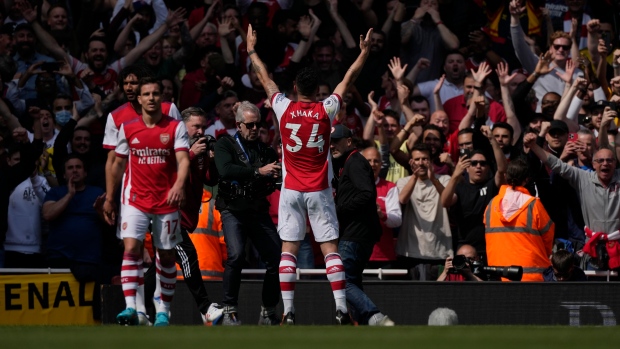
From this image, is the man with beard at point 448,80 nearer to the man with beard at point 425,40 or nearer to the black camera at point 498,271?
the man with beard at point 425,40

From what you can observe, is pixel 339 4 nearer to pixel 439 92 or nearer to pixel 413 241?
pixel 439 92

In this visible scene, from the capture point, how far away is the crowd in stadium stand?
14750 millimetres

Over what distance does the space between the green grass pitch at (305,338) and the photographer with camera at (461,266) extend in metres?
3.77

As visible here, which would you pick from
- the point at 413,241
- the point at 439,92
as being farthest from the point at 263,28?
the point at 413,241

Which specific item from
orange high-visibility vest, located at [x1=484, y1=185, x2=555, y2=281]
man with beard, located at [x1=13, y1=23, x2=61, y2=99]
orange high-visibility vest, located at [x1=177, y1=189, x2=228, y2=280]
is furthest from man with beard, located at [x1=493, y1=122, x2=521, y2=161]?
man with beard, located at [x1=13, y1=23, x2=61, y2=99]

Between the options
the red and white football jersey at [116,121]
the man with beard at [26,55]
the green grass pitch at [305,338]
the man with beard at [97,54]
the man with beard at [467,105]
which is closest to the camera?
the green grass pitch at [305,338]

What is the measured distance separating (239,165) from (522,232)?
3538mm

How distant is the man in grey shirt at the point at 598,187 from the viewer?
14773 mm

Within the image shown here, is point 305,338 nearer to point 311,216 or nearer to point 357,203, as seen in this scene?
point 311,216

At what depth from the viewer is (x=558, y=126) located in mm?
15688

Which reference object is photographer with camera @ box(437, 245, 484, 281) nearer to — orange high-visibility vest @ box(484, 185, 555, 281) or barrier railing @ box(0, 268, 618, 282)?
orange high-visibility vest @ box(484, 185, 555, 281)

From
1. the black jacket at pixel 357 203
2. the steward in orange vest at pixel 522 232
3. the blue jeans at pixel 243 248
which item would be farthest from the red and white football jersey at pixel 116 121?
the steward in orange vest at pixel 522 232

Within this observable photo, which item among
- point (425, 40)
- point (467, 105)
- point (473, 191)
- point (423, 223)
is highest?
point (425, 40)

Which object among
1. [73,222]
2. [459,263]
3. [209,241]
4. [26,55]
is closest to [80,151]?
[73,222]
